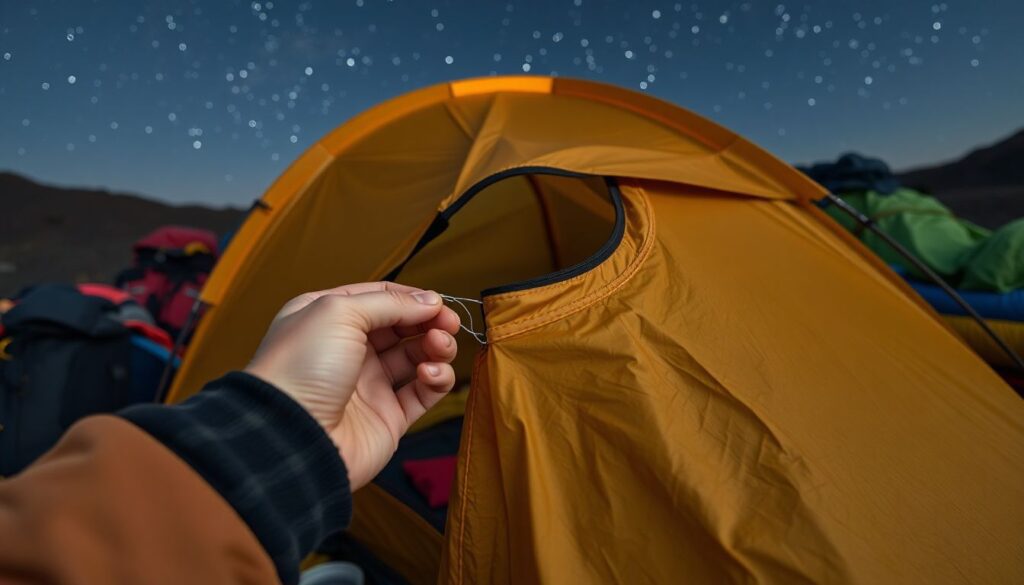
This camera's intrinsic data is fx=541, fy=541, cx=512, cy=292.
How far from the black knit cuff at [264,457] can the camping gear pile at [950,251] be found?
194cm

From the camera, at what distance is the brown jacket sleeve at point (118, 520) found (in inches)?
16.6

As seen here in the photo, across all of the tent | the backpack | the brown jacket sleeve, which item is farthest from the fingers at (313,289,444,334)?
the backpack

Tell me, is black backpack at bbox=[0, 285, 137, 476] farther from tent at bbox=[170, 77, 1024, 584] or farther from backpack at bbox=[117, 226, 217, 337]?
backpack at bbox=[117, 226, 217, 337]

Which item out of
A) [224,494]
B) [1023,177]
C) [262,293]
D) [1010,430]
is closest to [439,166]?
[262,293]

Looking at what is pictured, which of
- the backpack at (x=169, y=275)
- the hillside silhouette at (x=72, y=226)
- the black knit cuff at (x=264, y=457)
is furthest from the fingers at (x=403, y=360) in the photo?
the hillside silhouette at (x=72, y=226)

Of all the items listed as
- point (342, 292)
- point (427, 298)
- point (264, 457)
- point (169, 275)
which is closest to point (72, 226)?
point (169, 275)

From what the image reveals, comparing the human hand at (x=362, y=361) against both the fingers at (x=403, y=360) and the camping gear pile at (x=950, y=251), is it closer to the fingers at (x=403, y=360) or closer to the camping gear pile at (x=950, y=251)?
the fingers at (x=403, y=360)

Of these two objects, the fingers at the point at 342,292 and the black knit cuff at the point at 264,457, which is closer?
the black knit cuff at the point at 264,457

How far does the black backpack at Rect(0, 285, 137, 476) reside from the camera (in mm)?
1903

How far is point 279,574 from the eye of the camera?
1.77 ft

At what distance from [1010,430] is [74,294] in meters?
2.88

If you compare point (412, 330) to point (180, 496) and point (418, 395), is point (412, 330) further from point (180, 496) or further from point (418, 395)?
point (180, 496)

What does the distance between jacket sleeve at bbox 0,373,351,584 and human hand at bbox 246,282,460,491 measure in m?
0.06

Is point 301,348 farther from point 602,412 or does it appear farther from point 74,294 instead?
point 74,294
